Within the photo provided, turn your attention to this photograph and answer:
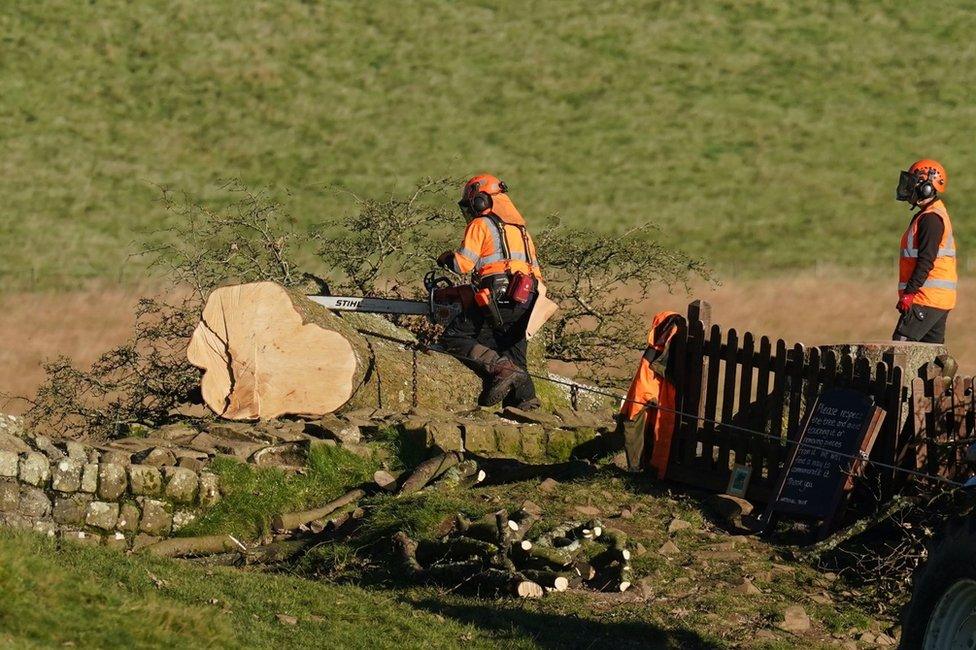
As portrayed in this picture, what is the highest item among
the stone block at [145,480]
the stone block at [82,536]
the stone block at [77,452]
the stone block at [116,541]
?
the stone block at [77,452]

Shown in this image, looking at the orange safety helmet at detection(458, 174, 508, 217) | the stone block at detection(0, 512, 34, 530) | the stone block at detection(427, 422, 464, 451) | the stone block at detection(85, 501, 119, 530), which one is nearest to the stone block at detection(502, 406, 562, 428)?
the stone block at detection(427, 422, 464, 451)

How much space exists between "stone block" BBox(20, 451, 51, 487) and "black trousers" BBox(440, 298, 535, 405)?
4.39m

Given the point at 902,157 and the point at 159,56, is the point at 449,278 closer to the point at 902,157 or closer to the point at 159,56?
the point at 902,157

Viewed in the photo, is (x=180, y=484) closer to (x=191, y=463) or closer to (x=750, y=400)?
(x=191, y=463)

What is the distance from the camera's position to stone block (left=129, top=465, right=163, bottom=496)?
11.2 meters

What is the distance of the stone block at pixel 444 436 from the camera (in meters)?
12.6

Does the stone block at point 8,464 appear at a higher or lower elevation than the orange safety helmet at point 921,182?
lower

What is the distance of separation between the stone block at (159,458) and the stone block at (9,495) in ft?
3.76

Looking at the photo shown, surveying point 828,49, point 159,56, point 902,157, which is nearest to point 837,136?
point 902,157

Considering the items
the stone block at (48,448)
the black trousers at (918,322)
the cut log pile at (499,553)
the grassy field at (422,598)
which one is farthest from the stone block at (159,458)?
the black trousers at (918,322)

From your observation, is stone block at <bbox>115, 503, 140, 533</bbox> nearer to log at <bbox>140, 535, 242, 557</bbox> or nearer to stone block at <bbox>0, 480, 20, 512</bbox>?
log at <bbox>140, 535, 242, 557</bbox>

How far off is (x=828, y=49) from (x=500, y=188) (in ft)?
91.4

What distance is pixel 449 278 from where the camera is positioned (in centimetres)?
1458

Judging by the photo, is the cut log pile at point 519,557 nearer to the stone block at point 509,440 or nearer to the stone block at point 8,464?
the stone block at point 8,464
